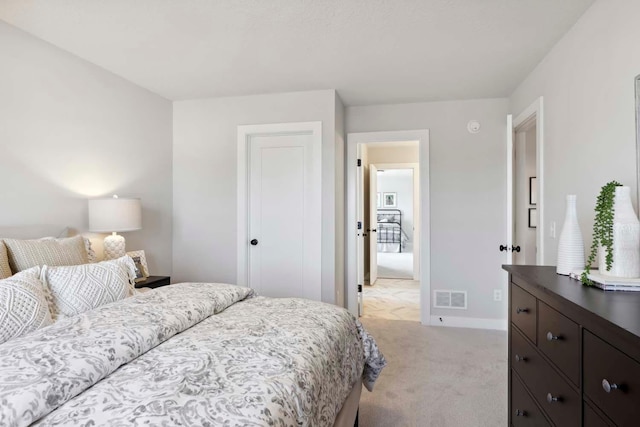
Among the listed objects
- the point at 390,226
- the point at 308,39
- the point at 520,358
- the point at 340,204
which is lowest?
the point at 520,358

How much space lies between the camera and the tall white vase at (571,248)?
1.52 metres

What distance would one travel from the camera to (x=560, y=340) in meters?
1.18

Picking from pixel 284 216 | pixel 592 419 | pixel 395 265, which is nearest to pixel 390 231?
pixel 395 265

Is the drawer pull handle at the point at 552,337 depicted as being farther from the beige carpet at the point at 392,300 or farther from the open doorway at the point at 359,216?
the beige carpet at the point at 392,300

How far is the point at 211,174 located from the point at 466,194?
2.75m

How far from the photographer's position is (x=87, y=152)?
2.84 m

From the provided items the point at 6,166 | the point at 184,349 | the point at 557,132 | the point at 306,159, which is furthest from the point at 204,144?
the point at 557,132

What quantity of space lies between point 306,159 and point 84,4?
2.09 m

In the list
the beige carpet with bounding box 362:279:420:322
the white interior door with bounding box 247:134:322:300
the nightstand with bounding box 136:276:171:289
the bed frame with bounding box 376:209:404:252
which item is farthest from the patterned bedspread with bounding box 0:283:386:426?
the bed frame with bounding box 376:209:404:252

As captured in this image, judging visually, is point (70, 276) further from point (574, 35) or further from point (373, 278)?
point (373, 278)

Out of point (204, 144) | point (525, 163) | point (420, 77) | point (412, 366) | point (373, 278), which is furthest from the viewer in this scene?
point (373, 278)

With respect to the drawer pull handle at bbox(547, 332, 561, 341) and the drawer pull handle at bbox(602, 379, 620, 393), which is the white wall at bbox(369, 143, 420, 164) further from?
the drawer pull handle at bbox(602, 379, 620, 393)

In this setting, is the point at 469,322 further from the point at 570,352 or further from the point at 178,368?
the point at 178,368

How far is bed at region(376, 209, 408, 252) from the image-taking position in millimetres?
10336
